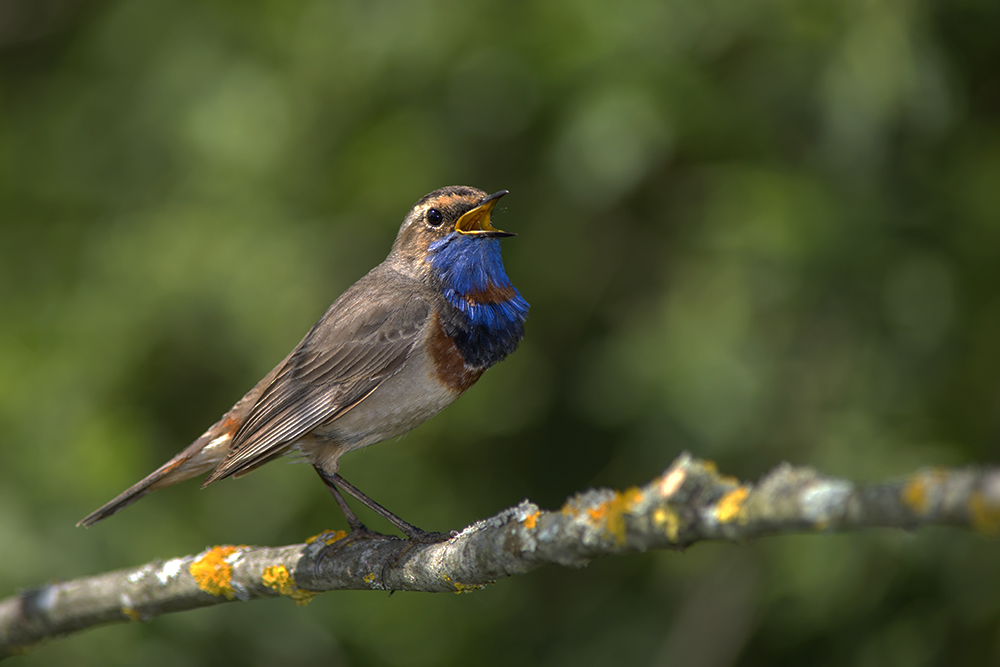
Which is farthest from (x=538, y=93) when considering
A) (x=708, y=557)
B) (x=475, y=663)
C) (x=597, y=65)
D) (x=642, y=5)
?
(x=475, y=663)

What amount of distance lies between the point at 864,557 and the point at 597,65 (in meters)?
Answer: 2.70

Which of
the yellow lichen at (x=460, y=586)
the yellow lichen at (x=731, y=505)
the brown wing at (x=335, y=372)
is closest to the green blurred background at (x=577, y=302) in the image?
the brown wing at (x=335, y=372)

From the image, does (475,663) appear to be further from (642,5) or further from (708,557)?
(642,5)

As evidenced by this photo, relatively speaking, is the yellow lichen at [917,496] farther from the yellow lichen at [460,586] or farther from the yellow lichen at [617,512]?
the yellow lichen at [460,586]

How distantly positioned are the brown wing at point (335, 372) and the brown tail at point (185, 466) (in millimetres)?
264

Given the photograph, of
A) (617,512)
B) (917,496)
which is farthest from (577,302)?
(917,496)

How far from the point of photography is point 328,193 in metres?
5.43

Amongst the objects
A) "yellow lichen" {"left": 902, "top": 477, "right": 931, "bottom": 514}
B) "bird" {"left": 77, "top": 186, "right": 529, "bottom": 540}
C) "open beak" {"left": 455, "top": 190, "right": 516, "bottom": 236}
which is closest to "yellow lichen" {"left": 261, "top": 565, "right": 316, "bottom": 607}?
"bird" {"left": 77, "top": 186, "right": 529, "bottom": 540}

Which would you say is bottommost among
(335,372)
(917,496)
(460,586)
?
(460,586)

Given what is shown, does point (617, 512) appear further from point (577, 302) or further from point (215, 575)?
point (577, 302)

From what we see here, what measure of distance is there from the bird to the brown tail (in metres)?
0.01

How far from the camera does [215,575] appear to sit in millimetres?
3045

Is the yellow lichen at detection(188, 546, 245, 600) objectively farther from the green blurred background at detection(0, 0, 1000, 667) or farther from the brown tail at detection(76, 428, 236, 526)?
the green blurred background at detection(0, 0, 1000, 667)

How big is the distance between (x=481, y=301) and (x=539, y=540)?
1.62 metres
